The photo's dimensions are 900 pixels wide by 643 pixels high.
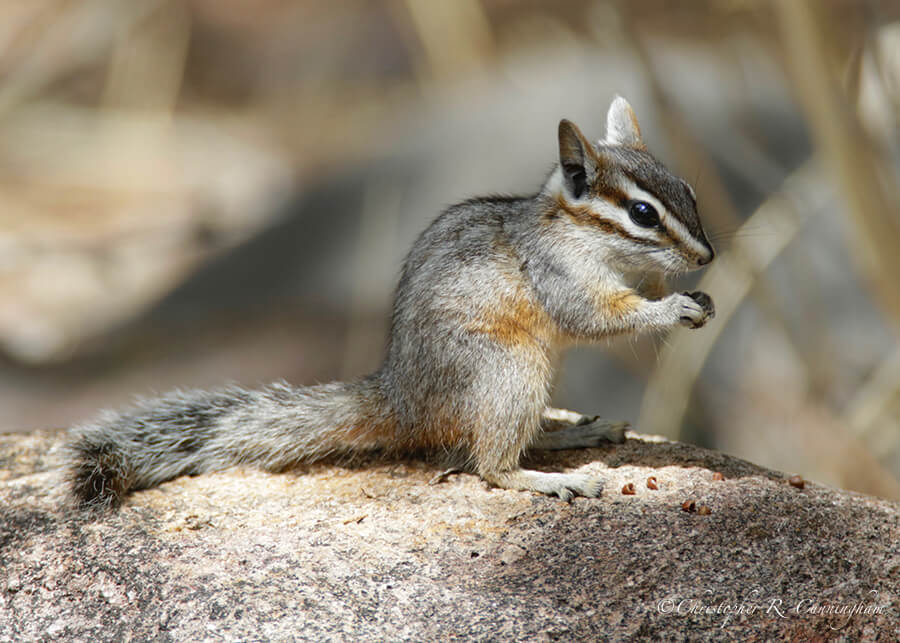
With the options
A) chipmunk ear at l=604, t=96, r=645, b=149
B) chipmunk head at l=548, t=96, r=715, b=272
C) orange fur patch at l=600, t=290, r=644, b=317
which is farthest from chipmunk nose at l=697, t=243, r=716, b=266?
chipmunk ear at l=604, t=96, r=645, b=149

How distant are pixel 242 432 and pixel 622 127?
1754 millimetres

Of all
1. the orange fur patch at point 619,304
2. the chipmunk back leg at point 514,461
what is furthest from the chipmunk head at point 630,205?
the chipmunk back leg at point 514,461

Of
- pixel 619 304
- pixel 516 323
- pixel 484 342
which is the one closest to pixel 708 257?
pixel 619 304

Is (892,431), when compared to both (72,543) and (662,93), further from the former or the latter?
(72,543)

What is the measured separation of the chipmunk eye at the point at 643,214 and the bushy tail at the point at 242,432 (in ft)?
3.48

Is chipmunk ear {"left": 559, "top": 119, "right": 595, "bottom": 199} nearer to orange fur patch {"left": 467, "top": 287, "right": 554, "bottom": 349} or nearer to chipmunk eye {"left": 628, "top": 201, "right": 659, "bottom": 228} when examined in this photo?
chipmunk eye {"left": 628, "top": 201, "right": 659, "bottom": 228}

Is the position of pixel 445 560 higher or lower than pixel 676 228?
lower

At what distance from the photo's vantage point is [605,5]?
5.07 meters

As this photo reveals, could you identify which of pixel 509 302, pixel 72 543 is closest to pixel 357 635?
pixel 72 543

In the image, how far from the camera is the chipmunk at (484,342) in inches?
123

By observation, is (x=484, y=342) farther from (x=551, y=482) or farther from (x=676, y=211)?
(x=676, y=211)

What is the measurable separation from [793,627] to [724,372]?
3.96 m

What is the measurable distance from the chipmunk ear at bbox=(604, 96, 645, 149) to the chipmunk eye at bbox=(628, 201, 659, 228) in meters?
0.50

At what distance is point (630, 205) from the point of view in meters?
3.11
